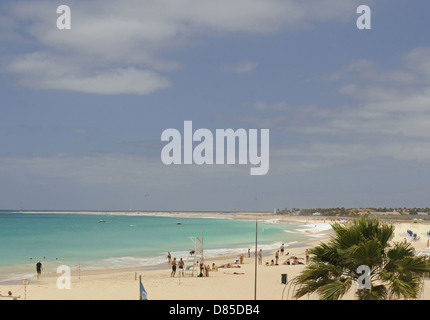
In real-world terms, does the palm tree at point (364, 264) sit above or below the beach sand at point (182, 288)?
above

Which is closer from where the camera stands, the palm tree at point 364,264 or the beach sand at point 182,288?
the palm tree at point 364,264

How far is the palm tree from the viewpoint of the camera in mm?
8766

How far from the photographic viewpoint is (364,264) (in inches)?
353

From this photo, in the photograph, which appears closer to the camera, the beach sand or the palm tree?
the palm tree

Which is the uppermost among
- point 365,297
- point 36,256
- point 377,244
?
point 377,244

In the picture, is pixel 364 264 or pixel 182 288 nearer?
pixel 364 264

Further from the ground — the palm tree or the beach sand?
the palm tree

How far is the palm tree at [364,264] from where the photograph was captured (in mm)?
8766

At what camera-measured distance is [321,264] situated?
30.6 ft

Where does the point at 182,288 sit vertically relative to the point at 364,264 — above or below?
below
